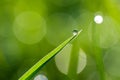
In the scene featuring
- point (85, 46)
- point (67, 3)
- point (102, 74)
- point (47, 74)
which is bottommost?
point (102, 74)

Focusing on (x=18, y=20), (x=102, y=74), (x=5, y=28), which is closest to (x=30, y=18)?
(x=18, y=20)

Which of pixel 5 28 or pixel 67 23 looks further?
pixel 67 23

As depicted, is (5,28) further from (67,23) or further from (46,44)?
(67,23)

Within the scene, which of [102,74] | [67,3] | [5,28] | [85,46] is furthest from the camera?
[67,3]

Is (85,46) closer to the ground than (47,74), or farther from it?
farther from it

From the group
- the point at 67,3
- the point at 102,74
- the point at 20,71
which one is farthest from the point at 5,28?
the point at 102,74

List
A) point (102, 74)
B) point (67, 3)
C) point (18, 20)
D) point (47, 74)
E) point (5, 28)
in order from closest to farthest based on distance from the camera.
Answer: point (102, 74) → point (47, 74) → point (5, 28) → point (18, 20) → point (67, 3)
